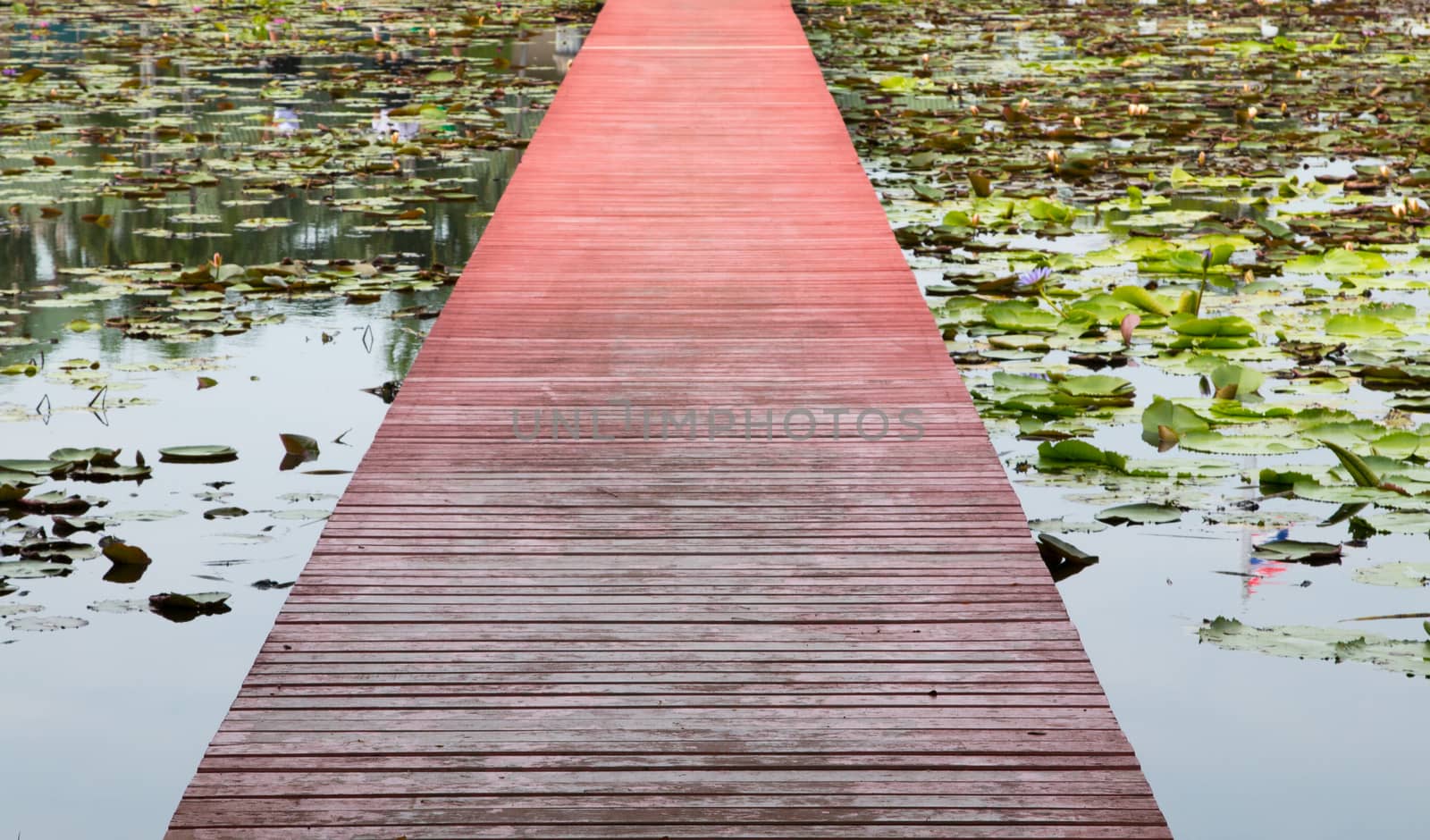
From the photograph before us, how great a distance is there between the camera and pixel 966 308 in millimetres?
4297

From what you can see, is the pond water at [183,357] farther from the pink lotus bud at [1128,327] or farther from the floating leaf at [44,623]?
the pink lotus bud at [1128,327]

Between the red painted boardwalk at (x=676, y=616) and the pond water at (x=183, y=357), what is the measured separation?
0.74 feet

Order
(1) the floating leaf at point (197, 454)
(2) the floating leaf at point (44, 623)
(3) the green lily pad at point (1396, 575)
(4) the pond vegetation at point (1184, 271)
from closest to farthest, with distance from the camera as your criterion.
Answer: (2) the floating leaf at point (44, 623) → (3) the green lily pad at point (1396, 575) → (4) the pond vegetation at point (1184, 271) → (1) the floating leaf at point (197, 454)

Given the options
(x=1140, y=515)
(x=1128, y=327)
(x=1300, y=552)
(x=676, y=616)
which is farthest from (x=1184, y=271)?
(x=676, y=616)

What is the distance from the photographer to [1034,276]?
451 centimetres

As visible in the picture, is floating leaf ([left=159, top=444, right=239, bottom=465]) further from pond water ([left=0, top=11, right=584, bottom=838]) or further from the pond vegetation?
the pond vegetation

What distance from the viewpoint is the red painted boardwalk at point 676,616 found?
6.51 feet

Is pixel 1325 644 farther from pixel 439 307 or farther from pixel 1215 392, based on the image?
pixel 439 307

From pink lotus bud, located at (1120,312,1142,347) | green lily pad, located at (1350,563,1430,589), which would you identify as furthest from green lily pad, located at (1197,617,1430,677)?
pink lotus bud, located at (1120,312,1142,347)

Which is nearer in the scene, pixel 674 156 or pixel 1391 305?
pixel 1391 305

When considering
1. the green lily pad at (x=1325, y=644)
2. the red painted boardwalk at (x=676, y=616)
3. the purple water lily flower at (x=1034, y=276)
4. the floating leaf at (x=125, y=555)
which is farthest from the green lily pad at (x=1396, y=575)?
the floating leaf at (x=125, y=555)

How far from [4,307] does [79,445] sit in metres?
1.19

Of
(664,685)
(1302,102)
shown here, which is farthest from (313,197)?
(1302,102)

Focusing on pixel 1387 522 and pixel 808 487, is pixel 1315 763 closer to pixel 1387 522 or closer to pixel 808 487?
pixel 1387 522
